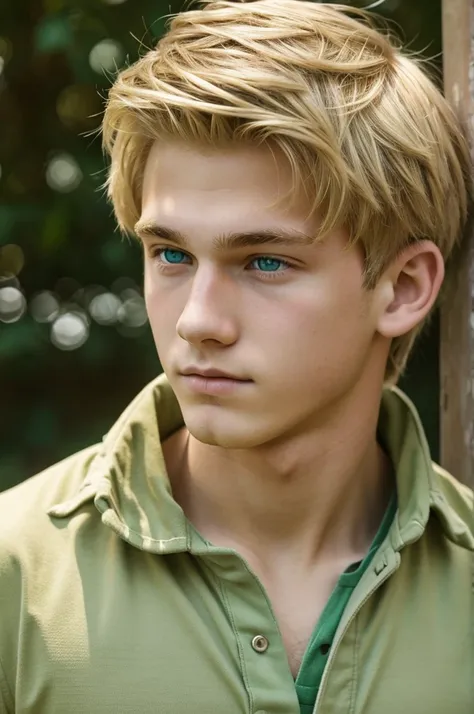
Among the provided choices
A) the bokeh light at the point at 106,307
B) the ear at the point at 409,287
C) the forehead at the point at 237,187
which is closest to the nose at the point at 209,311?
the forehead at the point at 237,187

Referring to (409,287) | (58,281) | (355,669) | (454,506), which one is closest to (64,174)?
(58,281)

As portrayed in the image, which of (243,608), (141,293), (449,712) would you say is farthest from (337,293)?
(141,293)

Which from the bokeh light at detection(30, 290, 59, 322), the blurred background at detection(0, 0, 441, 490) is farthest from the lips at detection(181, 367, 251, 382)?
the bokeh light at detection(30, 290, 59, 322)

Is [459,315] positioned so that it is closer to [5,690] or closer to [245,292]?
[245,292]

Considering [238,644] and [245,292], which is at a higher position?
[245,292]

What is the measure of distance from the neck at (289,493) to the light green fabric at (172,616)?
0.38ft

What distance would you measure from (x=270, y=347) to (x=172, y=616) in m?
0.52

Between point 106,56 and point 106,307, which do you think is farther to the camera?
point 106,307

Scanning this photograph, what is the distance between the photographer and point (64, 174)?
324 cm

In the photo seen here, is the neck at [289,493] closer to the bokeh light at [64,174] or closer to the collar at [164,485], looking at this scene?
the collar at [164,485]

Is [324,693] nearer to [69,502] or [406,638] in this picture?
[406,638]

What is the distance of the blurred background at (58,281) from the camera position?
321 centimetres

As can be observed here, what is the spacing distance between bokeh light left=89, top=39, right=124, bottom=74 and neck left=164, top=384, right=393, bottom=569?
123 centimetres

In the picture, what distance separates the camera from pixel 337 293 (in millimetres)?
2041
